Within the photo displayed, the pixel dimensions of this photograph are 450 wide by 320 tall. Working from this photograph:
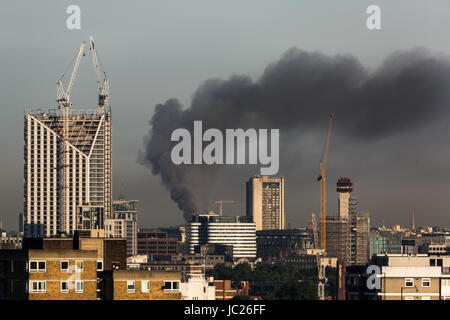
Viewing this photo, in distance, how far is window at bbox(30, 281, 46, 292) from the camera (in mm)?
78875

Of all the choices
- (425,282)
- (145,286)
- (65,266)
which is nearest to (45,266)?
(65,266)

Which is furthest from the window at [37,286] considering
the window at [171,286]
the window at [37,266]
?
the window at [171,286]

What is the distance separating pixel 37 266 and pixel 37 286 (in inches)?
53.8

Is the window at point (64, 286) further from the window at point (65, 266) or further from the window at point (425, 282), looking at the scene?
the window at point (425, 282)

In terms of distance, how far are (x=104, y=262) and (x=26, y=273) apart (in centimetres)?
1838

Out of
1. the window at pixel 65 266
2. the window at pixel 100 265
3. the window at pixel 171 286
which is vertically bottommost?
the window at pixel 171 286

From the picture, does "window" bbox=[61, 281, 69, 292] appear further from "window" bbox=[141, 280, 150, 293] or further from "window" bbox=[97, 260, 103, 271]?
"window" bbox=[97, 260, 103, 271]

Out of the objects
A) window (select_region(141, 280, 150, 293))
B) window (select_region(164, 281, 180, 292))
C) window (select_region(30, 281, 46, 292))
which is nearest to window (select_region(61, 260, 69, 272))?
window (select_region(30, 281, 46, 292))

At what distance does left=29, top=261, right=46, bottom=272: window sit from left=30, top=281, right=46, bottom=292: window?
0.83 metres

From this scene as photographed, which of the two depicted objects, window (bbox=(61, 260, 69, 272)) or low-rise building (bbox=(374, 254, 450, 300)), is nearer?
window (bbox=(61, 260, 69, 272))

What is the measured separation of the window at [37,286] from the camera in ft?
259

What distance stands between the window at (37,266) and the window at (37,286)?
0.83 meters

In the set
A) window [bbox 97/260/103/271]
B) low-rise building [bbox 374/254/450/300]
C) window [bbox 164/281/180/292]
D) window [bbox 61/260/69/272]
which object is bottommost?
low-rise building [bbox 374/254/450/300]
